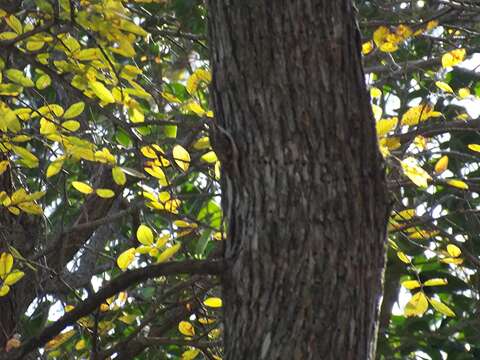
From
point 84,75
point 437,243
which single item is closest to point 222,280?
point 84,75

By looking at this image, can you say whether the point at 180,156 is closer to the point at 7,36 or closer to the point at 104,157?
the point at 104,157

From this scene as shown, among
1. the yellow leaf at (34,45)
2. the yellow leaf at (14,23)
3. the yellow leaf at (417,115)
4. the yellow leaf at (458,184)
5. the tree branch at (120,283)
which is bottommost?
the tree branch at (120,283)

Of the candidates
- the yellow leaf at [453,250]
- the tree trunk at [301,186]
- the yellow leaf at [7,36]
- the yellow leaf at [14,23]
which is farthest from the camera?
the yellow leaf at [453,250]

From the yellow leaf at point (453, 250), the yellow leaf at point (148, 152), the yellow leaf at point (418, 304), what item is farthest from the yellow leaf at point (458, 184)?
the yellow leaf at point (148, 152)

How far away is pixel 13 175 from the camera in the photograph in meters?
4.39

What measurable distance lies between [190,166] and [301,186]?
4.12 ft

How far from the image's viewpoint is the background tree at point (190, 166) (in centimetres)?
239

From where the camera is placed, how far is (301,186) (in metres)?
2.36

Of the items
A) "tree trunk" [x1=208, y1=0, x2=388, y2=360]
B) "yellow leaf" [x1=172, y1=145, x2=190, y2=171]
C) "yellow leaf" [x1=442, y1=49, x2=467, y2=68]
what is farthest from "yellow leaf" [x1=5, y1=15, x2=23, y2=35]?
"yellow leaf" [x1=442, y1=49, x2=467, y2=68]

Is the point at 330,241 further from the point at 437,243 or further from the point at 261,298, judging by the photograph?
the point at 437,243

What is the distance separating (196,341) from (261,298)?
78cm

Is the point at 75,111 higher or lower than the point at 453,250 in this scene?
higher

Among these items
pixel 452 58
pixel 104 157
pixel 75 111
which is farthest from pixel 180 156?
pixel 452 58

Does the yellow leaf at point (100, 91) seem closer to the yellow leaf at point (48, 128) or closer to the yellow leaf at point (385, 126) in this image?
the yellow leaf at point (48, 128)
